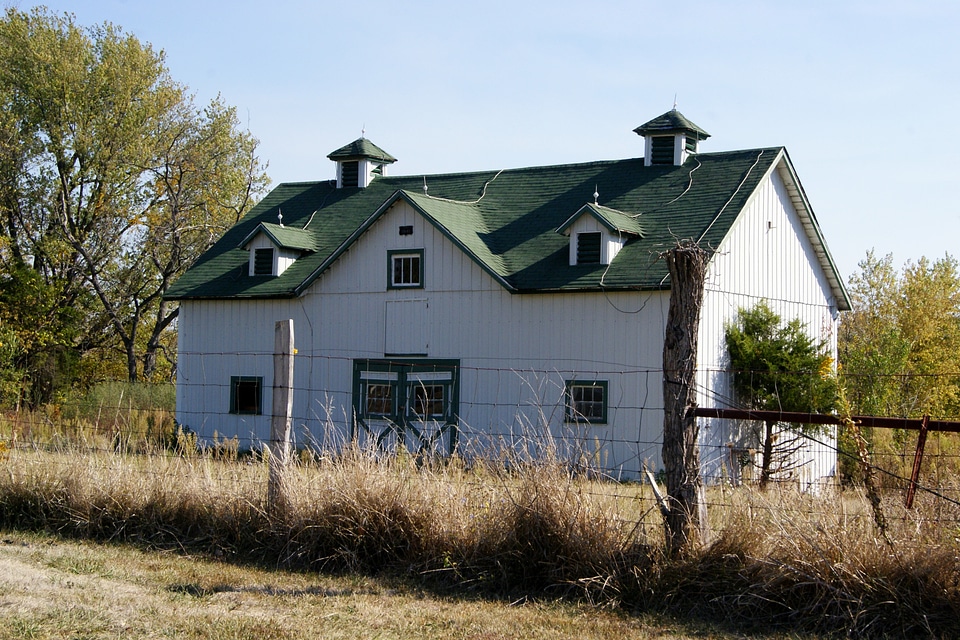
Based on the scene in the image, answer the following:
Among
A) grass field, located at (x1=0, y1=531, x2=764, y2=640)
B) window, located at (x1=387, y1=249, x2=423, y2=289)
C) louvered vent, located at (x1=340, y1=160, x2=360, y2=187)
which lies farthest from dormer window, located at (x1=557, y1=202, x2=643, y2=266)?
grass field, located at (x1=0, y1=531, x2=764, y2=640)

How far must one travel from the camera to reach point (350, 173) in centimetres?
2939

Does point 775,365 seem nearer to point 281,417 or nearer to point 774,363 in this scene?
point 774,363

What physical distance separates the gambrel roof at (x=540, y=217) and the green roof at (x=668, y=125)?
725mm

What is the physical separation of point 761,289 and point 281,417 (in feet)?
49.0

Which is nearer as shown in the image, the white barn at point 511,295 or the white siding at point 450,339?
the white siding at point 450,339

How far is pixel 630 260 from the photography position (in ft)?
70.9

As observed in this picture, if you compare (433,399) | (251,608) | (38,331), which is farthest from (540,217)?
(38,331)

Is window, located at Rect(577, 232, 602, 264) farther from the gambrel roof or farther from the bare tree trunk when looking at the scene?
the bare tree trunk

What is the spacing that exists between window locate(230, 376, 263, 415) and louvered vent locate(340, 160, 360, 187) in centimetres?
691

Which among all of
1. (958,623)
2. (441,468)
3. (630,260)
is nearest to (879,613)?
(958,623)

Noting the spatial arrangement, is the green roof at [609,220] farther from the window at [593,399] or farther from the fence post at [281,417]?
the fence post at [281,417]

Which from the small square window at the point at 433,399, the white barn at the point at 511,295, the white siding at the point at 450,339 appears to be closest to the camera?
the white siding at the point at 450,339

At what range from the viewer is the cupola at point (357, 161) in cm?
2906

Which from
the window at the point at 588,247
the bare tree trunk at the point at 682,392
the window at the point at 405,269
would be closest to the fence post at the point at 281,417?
the bare tree trunk at the point at 682,392
